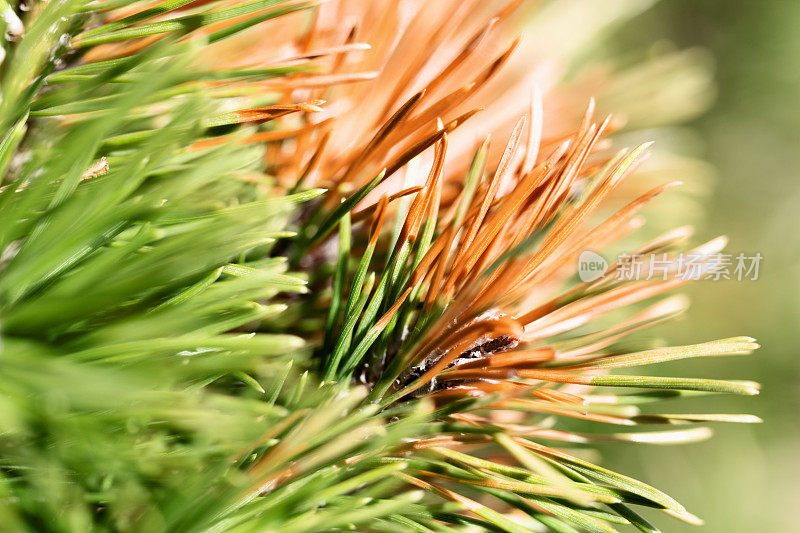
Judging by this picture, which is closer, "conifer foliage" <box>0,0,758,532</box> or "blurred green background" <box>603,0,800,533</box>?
"conifer foliage" <box>0,0,758,532</box>

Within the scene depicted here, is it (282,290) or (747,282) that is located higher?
(747,282)

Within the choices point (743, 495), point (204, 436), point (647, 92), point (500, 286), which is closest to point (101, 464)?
point (204, 436)

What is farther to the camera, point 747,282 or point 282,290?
point 747,282

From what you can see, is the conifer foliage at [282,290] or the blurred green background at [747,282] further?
the blurred green background at [747,282]

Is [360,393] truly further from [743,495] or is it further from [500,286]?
[743,495]
